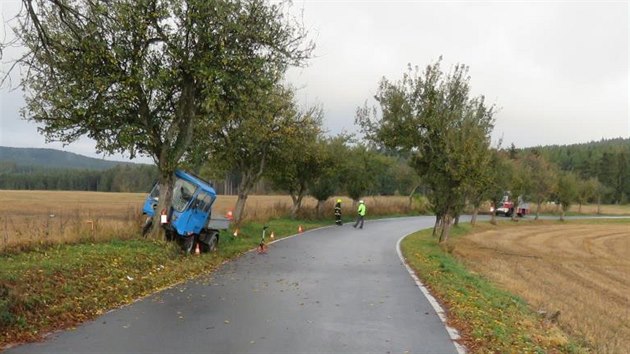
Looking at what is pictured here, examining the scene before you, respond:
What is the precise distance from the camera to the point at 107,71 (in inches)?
628

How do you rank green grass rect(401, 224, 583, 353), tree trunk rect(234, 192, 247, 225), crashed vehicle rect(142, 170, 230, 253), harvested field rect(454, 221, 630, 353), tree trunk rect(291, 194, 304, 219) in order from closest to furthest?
1. green grass rect(401, 224, 583, 353)
2. harvested field rect(454, 221, 630, 353)
3. crashed vehicle rect(142, 170, 230, 253)
4. tree trunk rect(234, 192, 247, 225)
5. tree trunk rect(291, 194, 304, 219)

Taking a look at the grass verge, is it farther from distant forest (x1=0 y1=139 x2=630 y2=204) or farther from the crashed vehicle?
distant forest (x1=0 y1=139 x2=630 y2=204)

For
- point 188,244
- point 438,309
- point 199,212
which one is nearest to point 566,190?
point 199,212

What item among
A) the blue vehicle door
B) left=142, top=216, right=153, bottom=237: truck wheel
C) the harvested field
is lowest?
the harvested field

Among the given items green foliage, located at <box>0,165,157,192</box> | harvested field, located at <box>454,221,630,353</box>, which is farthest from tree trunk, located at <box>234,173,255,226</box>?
green foliage, located at <box>0,165,157,192</box>

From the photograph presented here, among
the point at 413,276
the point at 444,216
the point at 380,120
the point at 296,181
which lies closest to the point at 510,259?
the point at 444,216

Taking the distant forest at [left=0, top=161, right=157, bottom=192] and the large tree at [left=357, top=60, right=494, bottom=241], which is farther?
the distant forest at [left=0, top=161, right=157, bottom=192]

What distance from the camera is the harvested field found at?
41.1ft

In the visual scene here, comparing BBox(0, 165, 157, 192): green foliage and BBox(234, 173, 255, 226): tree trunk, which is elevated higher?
BBox(0, 165, 157, 192): green foliage

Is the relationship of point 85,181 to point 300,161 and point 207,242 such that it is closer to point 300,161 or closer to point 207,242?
point 300,161

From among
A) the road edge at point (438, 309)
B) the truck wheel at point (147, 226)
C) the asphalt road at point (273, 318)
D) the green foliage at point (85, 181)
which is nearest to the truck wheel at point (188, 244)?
the truck wheel at point (147, 226)

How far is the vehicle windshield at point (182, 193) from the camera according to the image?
18078 mm

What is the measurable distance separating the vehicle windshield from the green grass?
23.9ft

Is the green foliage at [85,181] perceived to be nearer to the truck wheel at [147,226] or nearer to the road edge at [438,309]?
the truck wheel at [147,226]
